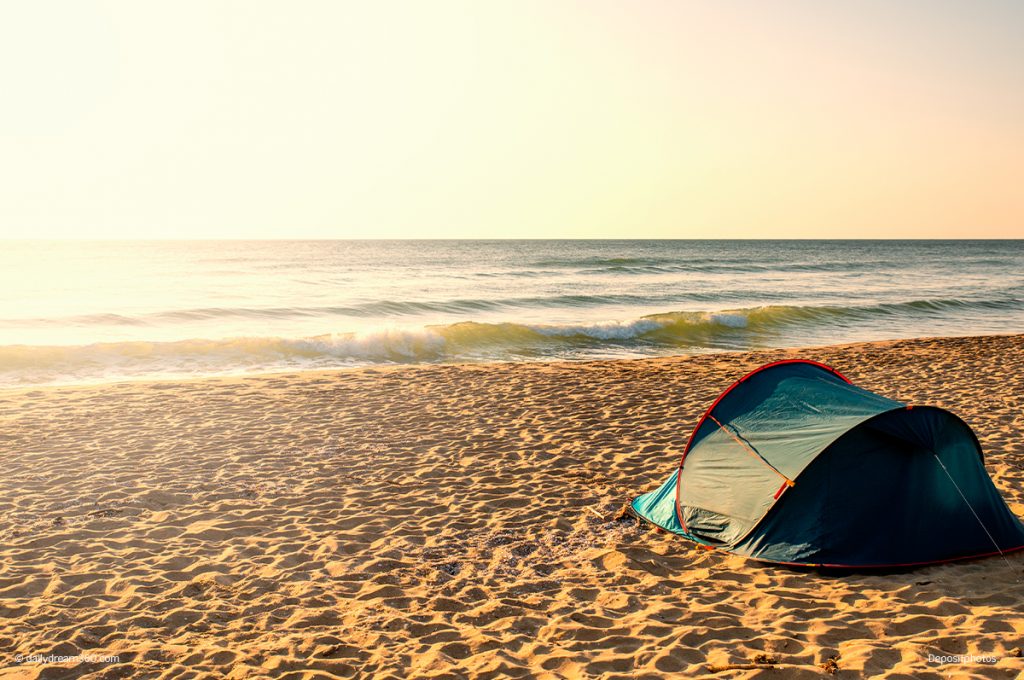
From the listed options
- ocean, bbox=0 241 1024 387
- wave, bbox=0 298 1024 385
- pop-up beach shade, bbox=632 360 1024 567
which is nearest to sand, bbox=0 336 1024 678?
pop-up beach shade, bbox=632 360 1024 567

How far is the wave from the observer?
1648 cm

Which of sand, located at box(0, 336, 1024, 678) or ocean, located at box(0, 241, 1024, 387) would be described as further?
ocean, located at box(0, 241, 1024, 387)

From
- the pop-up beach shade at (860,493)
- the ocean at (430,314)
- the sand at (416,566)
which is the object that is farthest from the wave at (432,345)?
the pop-up beach shade at (860,493)

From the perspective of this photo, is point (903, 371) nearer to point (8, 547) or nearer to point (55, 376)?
point (8, 547)

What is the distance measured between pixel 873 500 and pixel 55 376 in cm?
1569

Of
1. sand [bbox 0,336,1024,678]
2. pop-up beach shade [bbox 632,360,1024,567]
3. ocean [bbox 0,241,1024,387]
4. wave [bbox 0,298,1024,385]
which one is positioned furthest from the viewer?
ocean [bbox 0,241,1024,387]

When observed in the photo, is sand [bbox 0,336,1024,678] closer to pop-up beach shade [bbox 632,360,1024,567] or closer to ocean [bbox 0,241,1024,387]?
Result: pop-up beach shade [bbox 632,360,1024,567]

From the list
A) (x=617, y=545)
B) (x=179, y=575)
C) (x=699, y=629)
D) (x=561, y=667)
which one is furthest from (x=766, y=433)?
(x=179, y=575)

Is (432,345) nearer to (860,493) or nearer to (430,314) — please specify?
(430,314)

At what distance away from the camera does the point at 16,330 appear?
21.5 m

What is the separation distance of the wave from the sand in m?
5.25

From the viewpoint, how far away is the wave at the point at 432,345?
16.5m

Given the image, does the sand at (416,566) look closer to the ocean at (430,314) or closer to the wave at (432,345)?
the wave at (432,345)

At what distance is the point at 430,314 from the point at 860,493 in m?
21.9
